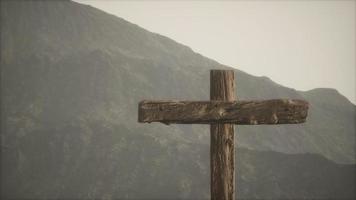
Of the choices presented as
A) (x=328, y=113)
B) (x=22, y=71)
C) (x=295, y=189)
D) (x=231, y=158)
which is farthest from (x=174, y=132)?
(x=231, y=158)

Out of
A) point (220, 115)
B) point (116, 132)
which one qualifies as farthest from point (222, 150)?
point (116, 132)

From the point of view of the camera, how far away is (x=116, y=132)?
52438 millimetres

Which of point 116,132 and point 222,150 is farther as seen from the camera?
point 116,132

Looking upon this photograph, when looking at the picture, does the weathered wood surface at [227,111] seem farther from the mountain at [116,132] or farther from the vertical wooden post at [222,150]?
the mountain at [116,132]

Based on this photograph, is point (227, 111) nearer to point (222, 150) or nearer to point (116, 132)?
point (222, 150)

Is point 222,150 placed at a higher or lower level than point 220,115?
lower

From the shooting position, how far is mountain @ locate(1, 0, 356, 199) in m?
45.6

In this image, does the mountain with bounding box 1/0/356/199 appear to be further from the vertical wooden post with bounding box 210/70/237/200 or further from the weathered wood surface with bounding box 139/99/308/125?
the weathered wood surface with bounding box 139/99/308/125

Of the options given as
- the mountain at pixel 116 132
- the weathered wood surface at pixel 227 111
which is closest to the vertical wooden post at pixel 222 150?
the weathered wood surface at pixel 227 111

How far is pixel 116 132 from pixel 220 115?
50567 millimetres

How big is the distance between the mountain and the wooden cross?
40493 mm

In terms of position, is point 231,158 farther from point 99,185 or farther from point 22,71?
point 22,71

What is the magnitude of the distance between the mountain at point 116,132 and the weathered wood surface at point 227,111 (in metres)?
40.6

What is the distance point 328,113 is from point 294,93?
12.7 metres
